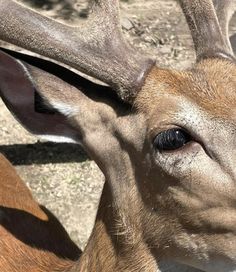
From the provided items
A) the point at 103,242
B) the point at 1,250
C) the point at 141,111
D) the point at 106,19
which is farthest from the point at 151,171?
the point at 1,250

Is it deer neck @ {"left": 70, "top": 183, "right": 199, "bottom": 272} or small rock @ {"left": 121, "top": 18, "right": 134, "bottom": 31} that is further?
small rock @ {"left": 121, "top": 18, "right": 134, "bottom": 31}

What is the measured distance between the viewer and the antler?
2982 mm

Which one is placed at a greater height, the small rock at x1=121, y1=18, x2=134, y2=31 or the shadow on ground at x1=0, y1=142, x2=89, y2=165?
the small rock at x1=121, y1=18, x2=134, y2=31

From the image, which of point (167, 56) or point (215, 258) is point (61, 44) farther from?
point (167, 56)

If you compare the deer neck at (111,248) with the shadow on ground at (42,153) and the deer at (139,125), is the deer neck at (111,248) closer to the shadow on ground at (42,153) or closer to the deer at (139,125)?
the deer at (139,125)

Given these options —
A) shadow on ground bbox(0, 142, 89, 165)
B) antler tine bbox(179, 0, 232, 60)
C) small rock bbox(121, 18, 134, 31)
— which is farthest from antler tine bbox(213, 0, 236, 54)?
small rock bbox(121, 18, 134, 31)

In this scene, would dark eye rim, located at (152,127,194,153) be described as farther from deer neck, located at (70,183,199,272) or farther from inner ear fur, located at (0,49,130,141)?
deer neck, located at (70,183,199,272)

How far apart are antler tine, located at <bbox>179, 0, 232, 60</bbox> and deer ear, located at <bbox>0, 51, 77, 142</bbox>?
2.18 feet

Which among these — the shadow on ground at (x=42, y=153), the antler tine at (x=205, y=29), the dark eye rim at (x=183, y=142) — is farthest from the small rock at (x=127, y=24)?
the dark eye rim at (x=183, y=142)

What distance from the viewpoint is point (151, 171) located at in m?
2.97

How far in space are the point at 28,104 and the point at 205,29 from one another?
34.2 inches

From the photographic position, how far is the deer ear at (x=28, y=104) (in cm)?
315

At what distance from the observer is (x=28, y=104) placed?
3303mm

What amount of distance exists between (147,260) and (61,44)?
3.19 feet
